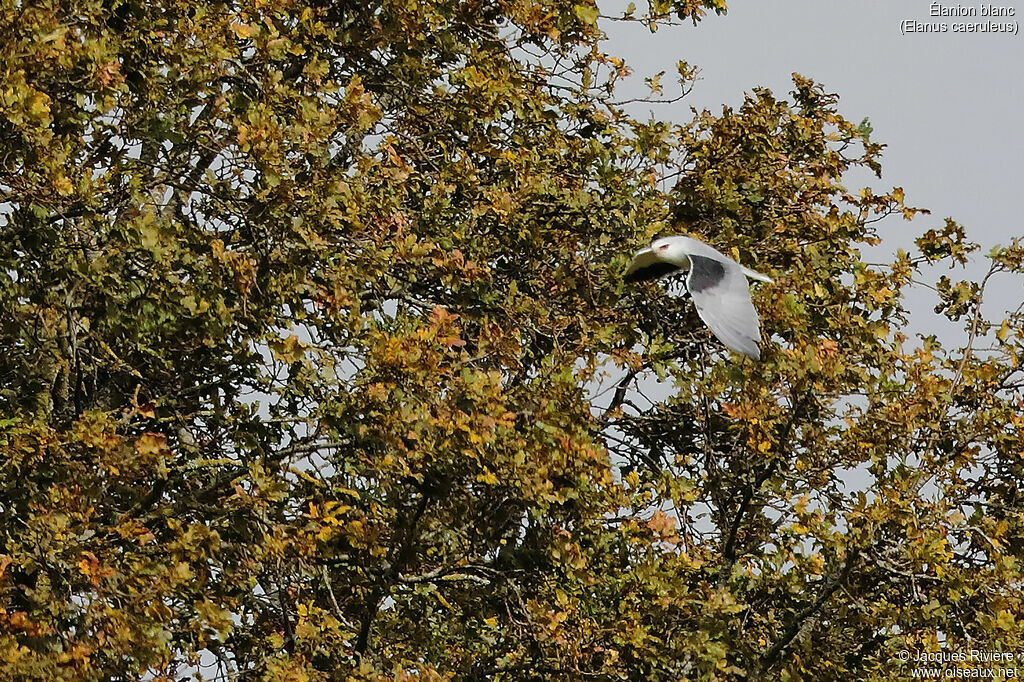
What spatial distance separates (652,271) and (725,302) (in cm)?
94

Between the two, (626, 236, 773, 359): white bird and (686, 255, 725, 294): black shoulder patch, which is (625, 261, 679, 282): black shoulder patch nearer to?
(626, 236, 773, 359): white bird

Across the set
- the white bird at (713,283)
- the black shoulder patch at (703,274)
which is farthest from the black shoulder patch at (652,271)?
the black shoulder patch at (703,274)

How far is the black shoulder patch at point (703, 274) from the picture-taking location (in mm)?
8539

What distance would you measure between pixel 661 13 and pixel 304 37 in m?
2.56

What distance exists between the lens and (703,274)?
8.77m

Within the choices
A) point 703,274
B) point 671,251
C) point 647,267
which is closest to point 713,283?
point 703,274

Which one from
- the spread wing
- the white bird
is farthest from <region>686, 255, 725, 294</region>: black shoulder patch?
the spread wing

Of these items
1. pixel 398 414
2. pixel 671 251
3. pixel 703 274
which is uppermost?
pixel 671 251

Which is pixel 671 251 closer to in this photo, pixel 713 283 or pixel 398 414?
pixel 713 283

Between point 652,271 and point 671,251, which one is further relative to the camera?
point 652,271

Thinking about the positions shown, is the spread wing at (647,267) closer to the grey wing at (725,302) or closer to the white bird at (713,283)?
the white bird at (713,283)

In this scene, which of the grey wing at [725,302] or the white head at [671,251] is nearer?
the grey wing at [725,302]

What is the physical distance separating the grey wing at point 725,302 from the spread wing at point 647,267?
1.17 ft

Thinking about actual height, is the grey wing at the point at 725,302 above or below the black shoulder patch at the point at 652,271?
below
